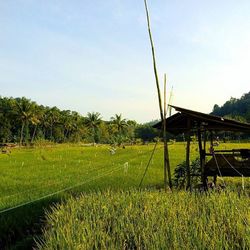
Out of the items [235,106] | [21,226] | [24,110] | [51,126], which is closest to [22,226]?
[21,226]

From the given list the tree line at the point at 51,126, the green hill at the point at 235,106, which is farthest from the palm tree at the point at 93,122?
the green hill at the point at 235,106

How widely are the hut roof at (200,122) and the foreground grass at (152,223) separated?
8.46 feet

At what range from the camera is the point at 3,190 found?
41.9 ft

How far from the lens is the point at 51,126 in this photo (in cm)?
7488

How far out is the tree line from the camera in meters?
62.7

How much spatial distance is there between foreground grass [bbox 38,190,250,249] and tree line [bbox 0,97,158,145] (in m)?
55.0

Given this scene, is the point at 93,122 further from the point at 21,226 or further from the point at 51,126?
the point at 21,226

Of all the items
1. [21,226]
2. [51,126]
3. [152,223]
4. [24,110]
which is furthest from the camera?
[51,126]

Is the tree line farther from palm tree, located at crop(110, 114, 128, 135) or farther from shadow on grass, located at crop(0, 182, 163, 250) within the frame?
shadow on grass, located at crop(0, 182, 163, 250)

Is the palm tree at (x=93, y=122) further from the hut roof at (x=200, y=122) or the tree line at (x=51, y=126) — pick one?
the hut roof at (x=200, y=122)

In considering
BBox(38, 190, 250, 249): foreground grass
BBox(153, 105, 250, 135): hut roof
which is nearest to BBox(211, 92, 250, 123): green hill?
BBox(153, 105, 250, 135): hut roof

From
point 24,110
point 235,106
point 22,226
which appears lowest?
point 22,226

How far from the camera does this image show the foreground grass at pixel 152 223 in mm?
4215

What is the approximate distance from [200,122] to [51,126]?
66.5 m
